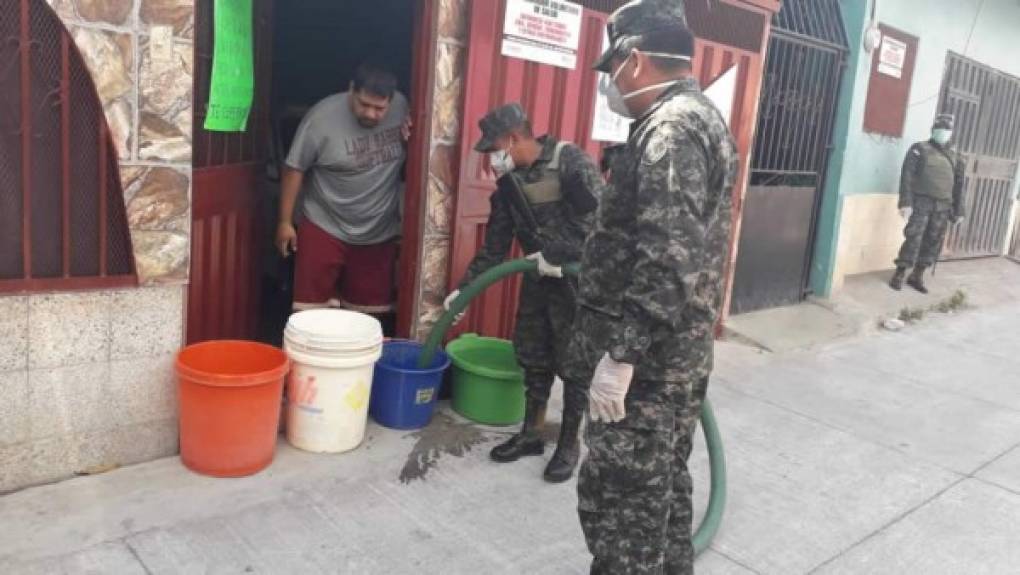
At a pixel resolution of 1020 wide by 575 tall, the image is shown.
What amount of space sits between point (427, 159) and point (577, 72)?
1169 mm

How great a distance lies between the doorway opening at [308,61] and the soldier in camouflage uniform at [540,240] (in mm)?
2124

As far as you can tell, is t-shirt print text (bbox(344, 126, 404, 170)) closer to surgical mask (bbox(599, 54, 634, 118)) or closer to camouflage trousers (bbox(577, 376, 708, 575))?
surgical mask (bbox(599, 54, 634, 118))

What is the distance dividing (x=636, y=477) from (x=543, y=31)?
2.85 m

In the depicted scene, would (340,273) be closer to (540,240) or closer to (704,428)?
(540,240)

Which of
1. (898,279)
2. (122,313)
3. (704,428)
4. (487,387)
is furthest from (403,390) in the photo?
(898,279)

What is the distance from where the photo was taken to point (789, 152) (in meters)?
7.54

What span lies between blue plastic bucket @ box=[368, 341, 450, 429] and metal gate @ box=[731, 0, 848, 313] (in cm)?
384

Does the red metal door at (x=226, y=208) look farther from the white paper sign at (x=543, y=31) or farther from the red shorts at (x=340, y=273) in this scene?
the white paper sign at (x=543, y=31)

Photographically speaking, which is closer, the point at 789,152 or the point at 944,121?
the point at 789,152

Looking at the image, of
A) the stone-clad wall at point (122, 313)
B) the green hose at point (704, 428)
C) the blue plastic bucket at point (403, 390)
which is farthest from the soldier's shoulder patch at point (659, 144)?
the blue plastic bucket at point (403, 390)

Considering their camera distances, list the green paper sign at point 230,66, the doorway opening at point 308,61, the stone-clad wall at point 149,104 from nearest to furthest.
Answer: the stone-clad wall at point 149,104
the green paper sign at point 230,66
the doorway opening at point 308,61

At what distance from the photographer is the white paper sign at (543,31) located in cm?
445

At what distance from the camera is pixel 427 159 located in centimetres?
434

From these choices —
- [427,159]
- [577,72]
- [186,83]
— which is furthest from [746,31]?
[186,83]
